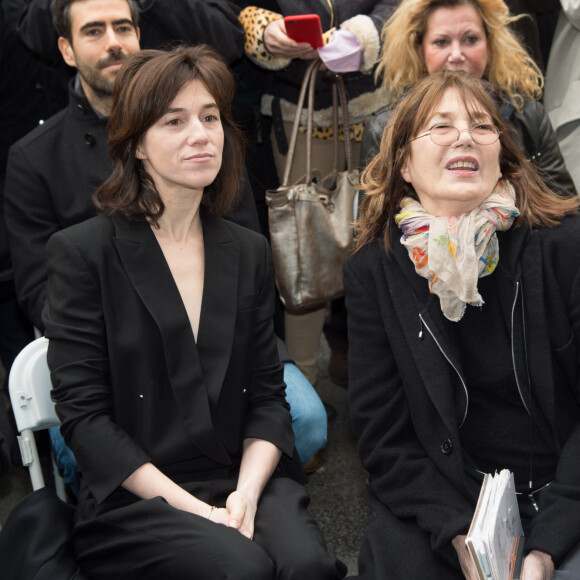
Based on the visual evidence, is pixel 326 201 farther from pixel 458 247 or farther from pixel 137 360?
pixel 137 360

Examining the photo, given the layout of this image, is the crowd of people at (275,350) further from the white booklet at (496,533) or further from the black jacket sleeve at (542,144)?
the black jacket sleeve at (542,144)

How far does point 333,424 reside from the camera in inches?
160

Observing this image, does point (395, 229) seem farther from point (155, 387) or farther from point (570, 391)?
point (155, 387)

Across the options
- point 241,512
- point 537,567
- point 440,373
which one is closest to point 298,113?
point 440,373

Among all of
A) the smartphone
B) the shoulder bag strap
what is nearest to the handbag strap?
the shoulder bag strap

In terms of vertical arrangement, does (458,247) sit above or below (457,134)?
below

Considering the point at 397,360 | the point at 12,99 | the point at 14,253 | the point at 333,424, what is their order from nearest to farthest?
the point at 397,360, the point at 14,253, the point at 12,99, the point at 333,424

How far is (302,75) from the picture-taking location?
3654 millimetres

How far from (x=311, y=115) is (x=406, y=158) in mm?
1009

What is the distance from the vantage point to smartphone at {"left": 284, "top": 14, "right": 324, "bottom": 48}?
332cm

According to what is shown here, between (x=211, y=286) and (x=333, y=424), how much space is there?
5.63 feet

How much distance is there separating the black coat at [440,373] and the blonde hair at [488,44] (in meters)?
1.13

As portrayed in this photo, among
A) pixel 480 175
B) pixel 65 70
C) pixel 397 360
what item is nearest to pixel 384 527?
pixel 397 360

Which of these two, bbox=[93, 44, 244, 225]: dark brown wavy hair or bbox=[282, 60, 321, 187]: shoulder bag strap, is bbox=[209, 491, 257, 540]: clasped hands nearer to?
bbox=[93, 44, 244, 225]: dark brown wavy hair
